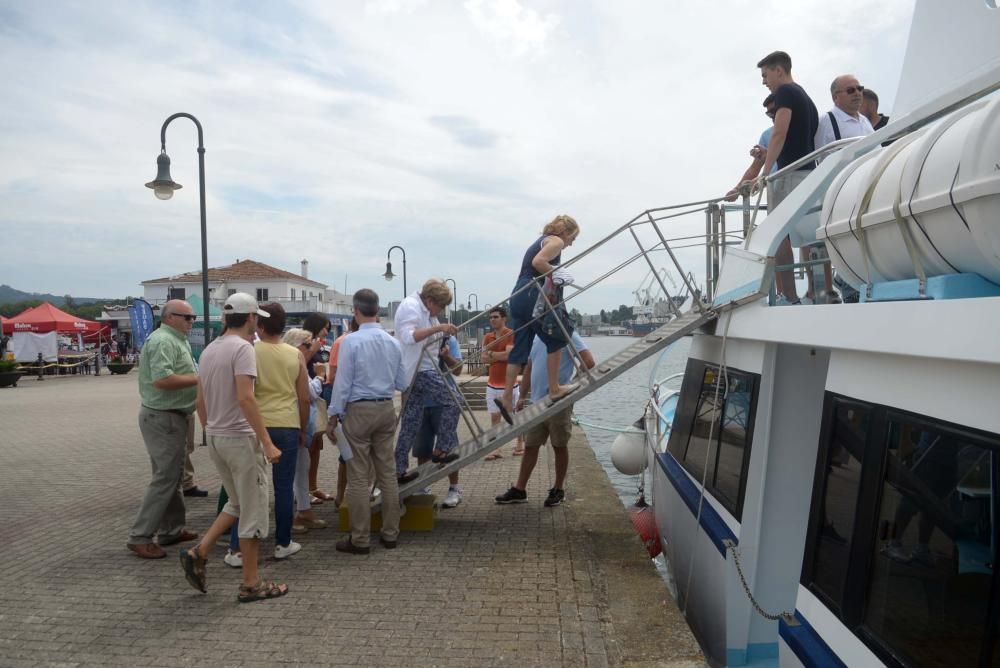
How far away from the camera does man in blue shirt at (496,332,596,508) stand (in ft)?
21.8

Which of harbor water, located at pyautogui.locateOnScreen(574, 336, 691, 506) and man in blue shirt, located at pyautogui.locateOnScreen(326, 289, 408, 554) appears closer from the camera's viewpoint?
man in blue shirt, located at pyautogui.locateOnScreen(326, 289, 408, 554)

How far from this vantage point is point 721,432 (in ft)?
15.7

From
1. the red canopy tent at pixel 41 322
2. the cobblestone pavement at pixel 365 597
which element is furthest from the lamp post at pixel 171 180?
the red canopy tent at pixel 41 322

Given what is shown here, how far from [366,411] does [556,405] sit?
56.8 inches

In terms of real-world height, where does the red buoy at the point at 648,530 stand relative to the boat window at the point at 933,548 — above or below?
below

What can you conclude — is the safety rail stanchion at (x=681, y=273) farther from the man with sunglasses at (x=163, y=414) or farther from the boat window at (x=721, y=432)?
the man with sunglasses at (x=163, y=414)

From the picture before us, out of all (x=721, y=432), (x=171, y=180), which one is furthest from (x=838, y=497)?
(x=171, y=180)

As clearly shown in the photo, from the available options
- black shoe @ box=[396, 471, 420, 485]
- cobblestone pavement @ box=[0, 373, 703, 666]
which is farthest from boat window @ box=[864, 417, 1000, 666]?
black shoe @ box=[396, 471, 420, 485]

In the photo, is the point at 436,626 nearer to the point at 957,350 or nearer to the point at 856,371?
the point at 856,371

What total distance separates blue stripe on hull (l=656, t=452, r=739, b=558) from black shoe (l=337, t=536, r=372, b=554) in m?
2.34

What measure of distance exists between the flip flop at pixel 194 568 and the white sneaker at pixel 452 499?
2.78 meters

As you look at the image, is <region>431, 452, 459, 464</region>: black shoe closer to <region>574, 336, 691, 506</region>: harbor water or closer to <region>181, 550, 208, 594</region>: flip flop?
<region>181, 550, 208, 594</region>: flip flop

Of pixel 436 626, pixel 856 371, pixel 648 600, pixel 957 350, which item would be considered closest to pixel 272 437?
pixel 436 626

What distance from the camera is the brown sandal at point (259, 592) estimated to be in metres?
4.54
